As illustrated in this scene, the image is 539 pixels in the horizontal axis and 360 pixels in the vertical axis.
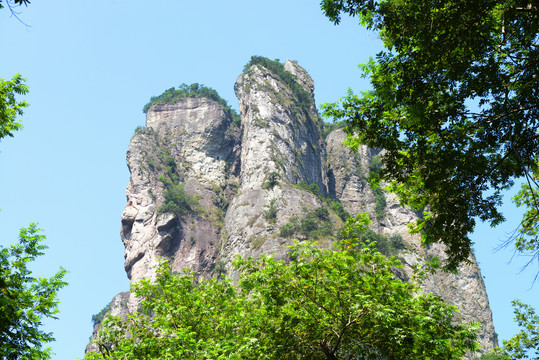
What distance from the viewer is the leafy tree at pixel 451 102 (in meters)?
9.92

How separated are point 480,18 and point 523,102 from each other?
6.64ft

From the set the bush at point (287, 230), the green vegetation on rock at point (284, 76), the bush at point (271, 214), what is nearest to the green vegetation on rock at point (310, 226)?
the bush at point (287, 230)

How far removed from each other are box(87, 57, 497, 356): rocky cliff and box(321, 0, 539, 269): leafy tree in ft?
165

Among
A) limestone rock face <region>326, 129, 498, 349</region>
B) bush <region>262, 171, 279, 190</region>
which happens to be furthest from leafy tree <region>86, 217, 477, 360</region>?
bush <region>262, 171, 279, 190</region>

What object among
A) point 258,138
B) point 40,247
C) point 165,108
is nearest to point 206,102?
point 165,108

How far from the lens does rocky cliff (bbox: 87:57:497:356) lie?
72.8 meters

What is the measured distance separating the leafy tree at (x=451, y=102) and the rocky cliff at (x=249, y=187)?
50.1 m

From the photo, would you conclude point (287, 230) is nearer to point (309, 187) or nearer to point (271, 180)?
point (271, 180)

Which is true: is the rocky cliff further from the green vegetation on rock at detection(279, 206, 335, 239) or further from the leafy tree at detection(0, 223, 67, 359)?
Answer: the leafy tree at detection(0, 223, 67, 359)

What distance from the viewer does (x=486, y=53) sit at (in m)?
10.5

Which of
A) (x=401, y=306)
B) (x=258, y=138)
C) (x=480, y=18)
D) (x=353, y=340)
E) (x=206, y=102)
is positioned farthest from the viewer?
(x=206, y=102)

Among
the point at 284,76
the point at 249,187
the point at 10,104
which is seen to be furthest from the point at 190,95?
the point at 10,104

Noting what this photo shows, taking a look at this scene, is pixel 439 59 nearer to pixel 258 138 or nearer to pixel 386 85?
pixel 386 85

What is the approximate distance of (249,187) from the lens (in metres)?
77.6
